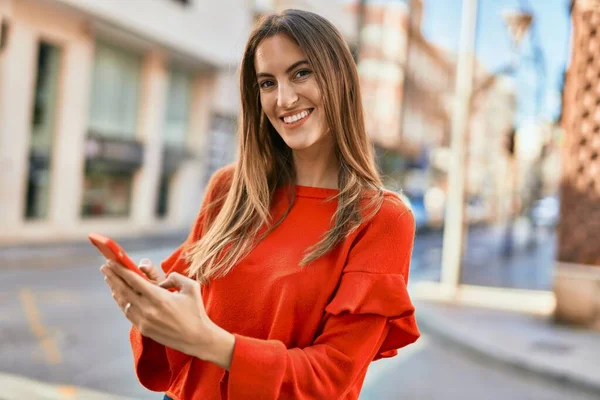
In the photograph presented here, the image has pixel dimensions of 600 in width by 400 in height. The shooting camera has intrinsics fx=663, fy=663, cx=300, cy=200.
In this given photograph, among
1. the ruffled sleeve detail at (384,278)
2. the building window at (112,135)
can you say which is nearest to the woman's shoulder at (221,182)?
the ruffled sleeve detail at (384,278)

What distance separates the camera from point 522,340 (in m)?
8.16

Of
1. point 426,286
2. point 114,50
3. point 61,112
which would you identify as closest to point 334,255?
point 426,286

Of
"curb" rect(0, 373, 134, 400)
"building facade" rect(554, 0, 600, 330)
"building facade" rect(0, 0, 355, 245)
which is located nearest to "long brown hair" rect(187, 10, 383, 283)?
"curb" rect(0, 373, 134, 400)

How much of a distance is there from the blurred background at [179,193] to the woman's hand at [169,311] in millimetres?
918

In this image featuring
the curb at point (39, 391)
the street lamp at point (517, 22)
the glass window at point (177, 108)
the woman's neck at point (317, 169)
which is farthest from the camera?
the glass window at point (177, 108)

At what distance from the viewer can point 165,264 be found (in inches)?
73.9

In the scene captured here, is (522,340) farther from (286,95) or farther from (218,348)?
(218,348)

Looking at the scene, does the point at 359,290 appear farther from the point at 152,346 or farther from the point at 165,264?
the point at 165,264

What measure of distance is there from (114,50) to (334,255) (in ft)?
62.8

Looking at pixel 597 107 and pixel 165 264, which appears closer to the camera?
pixel 165 264

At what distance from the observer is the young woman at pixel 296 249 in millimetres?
1378

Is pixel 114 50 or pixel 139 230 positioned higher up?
pixel 114 50

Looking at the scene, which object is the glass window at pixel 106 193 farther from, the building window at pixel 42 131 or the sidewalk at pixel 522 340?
the sidewalk at pixel 522 340

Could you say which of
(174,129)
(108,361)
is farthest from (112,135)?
(108,361)
